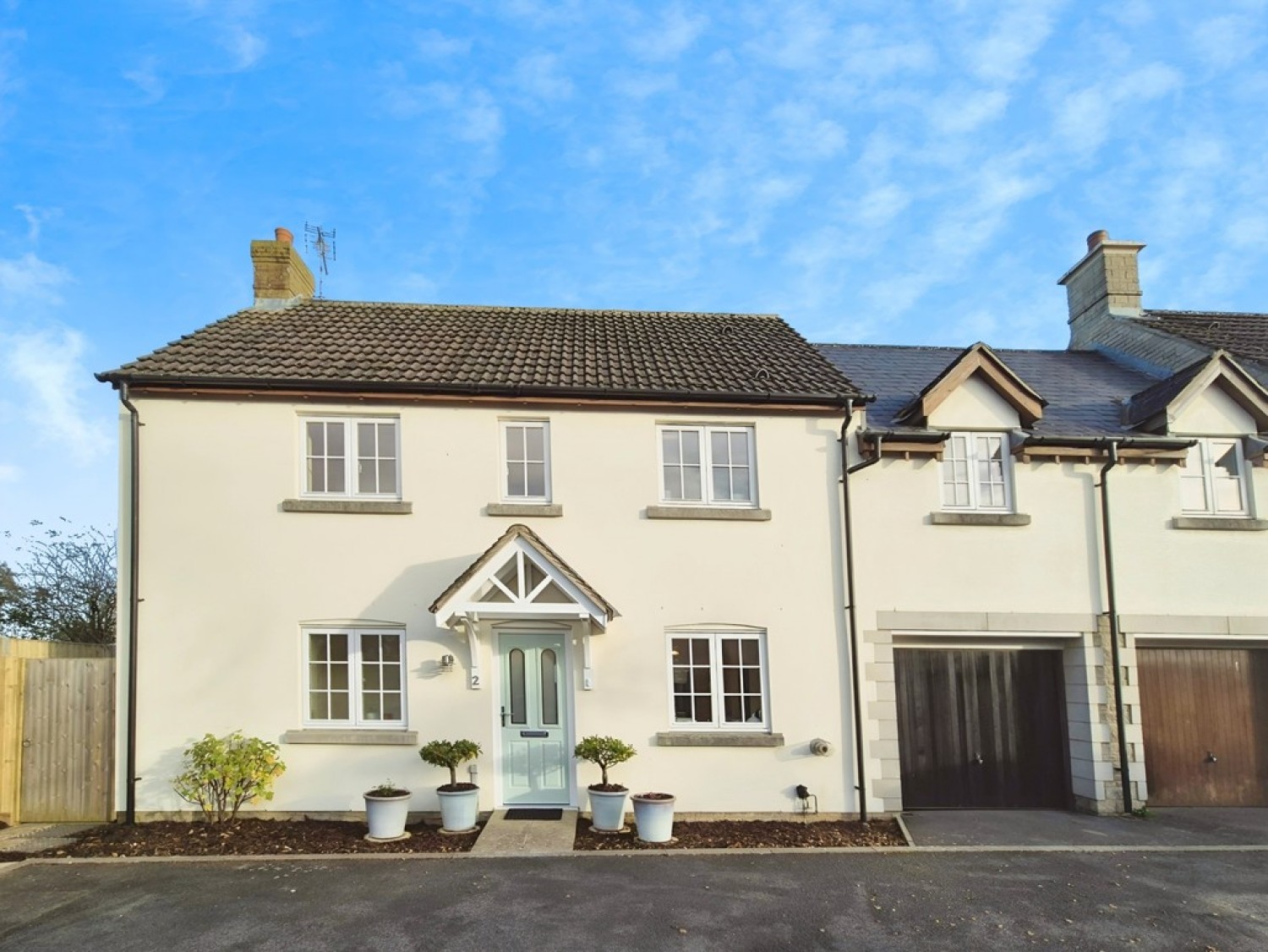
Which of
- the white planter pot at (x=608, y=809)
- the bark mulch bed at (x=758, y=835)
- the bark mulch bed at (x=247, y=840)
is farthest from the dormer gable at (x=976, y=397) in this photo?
the bark mulch bed at (x=247, y=840)

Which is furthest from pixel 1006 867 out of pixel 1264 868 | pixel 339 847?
pixel 339 847

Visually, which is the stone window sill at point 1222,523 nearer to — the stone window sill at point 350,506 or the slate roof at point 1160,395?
the slate roof at point 1160,395

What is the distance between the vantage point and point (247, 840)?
10.7 m

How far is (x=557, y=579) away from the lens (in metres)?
11.5

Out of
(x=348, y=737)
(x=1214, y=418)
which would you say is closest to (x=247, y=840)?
(x=348, y=737)

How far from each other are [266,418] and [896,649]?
32.0ft

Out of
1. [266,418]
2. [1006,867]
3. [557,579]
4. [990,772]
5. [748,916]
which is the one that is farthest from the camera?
[990,772]

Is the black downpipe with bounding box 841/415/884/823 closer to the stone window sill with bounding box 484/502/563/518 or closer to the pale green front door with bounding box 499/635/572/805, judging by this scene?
the pale green front door with bounding box 499/635/572/805

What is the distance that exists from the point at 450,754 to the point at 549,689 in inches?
62.6

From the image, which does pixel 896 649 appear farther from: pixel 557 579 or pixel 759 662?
pixel 557 579

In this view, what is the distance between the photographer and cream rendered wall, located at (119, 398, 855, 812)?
1170 cm

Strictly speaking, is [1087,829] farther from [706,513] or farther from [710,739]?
[706,513]

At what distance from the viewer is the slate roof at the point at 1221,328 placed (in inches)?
651

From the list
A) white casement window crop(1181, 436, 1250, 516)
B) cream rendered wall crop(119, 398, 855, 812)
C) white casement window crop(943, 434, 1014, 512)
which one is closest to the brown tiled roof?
cream rendered wall crop(119, 398, 855, 812)
